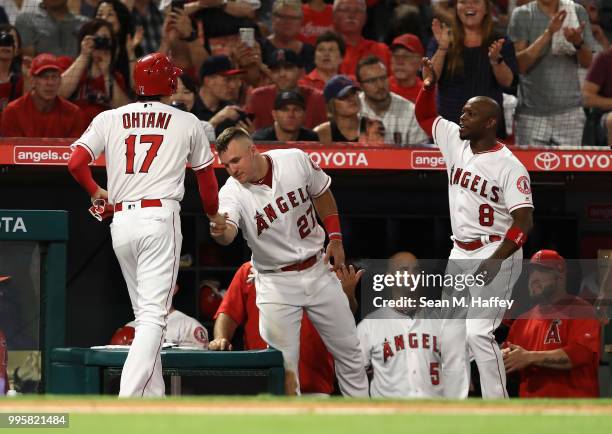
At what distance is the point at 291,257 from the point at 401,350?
1.25 metres

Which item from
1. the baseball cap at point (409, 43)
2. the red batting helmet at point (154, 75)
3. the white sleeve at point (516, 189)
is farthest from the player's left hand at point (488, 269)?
the baseball cap at point (409, 43)

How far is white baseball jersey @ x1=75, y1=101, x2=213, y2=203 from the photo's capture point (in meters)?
6.03

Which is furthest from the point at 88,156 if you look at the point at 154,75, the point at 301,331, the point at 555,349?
the point at 555,349

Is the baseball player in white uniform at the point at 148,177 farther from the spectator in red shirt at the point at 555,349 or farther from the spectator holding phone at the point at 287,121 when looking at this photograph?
the spectator holding phone at the point at 287,121

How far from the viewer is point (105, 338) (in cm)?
901

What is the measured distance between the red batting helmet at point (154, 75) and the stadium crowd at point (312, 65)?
2.39 metres

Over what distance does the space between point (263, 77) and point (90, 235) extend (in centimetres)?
186

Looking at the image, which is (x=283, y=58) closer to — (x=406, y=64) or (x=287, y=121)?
(x=406, y=64)

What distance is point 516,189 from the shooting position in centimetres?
666

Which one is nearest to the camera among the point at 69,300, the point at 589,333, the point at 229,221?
the point at 229,221

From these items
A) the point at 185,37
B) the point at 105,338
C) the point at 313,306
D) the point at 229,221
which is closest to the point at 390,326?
the point at 313,306

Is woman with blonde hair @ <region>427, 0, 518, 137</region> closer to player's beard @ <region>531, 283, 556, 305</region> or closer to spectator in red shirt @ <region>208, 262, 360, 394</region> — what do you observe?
player's beard @ <region>531, 283, 556, 305</region>

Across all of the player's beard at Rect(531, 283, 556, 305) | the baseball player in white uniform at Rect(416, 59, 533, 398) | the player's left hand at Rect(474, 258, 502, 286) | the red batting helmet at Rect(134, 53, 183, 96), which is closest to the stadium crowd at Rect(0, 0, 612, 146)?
the player's beard at Rect(531, 283, 556, 305)

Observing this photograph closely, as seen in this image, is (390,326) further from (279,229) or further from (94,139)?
(94,139)
